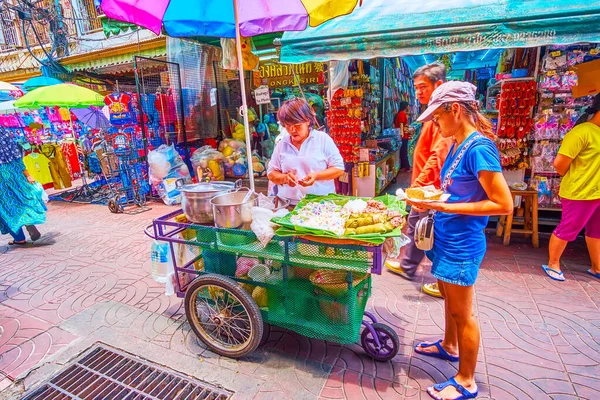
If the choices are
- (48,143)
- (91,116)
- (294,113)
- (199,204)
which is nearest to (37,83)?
(48,143)

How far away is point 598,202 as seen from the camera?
3354 millimetres

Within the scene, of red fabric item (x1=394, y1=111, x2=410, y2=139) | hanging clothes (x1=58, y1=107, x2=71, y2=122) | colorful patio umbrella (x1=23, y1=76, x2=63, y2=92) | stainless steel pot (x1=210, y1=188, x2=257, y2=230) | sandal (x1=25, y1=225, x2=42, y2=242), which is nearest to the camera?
stainless steel pot (x1=210, y1=188, x2=257, y2=230)

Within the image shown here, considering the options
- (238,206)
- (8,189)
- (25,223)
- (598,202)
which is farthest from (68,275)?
(598,202)

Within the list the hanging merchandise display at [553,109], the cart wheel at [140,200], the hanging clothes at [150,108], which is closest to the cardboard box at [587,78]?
the hanging merchandise display at [553,109]

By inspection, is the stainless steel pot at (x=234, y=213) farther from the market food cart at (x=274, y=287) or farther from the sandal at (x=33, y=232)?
the sandal at (x=33, y=232)

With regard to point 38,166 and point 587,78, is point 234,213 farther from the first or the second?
point 38,166

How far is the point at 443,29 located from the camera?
3496 mm

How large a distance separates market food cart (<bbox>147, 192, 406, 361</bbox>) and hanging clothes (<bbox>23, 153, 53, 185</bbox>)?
25.7 ft

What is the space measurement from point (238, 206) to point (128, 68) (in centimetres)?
1005

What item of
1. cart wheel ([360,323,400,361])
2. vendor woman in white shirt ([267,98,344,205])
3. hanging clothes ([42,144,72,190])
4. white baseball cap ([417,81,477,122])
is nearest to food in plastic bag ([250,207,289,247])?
vendor woman in white shirt ([267,98,344,205])

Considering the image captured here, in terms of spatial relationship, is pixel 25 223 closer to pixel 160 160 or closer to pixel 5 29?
pixel 160 160

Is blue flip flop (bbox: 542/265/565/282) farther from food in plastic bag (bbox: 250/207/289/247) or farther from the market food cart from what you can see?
food in plastic bag (bbox: 250/207/289/247)

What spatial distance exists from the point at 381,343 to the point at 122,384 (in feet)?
6.35

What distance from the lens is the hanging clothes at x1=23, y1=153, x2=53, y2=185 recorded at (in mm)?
8227
